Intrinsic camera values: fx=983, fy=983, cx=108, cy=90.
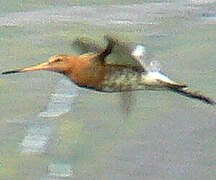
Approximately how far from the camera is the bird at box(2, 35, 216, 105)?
0.52 metres

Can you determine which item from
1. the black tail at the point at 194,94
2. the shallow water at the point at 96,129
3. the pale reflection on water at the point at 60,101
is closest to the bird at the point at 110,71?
the black tail at the point at 194,94

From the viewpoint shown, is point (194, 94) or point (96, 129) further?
point (96, 129)

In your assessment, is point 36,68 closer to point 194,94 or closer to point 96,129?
point 194,94

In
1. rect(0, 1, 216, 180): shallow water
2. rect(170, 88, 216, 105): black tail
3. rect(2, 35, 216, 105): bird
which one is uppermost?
rect(2, 35, 216, 105): bird

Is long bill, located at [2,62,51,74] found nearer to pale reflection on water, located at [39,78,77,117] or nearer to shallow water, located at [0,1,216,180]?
shallow water, located at [0,1,216,180]

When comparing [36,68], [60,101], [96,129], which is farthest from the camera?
[60,101]

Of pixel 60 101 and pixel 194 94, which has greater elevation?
pixel 194 94

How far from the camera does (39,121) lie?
4074 millimetres

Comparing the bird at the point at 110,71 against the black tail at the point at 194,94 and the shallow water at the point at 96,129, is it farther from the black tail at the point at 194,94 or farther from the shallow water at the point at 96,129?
the shallow water at the point at 96,129

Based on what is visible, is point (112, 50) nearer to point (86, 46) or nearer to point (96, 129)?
point (86, 46)

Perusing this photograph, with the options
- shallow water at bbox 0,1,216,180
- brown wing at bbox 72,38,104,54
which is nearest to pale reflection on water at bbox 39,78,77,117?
shallow water at bbox 0,1,216,180

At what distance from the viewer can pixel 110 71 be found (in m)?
0.54

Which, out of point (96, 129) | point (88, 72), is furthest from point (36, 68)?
point (96, 129)

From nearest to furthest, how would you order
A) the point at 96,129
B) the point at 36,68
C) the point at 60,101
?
the point at 36,68, the point at 96,129, the point at 60,101
